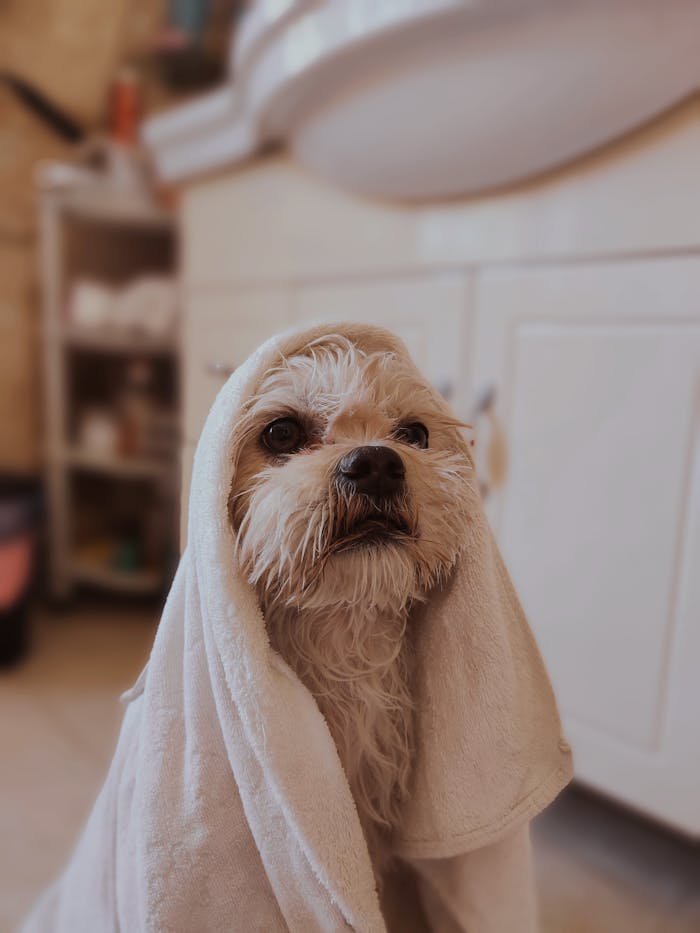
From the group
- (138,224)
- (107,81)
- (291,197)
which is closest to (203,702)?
(291,197)

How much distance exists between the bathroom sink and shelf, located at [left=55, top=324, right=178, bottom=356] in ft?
1.66

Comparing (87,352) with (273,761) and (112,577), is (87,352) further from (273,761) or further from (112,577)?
(273,761)

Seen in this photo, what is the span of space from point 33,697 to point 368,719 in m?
0.73

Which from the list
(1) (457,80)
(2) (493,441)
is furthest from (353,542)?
(1) (457,80)

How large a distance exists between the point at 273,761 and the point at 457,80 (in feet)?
1.87

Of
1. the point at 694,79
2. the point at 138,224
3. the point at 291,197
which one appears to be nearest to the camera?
the point at 694,79

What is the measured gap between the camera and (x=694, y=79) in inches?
20.7

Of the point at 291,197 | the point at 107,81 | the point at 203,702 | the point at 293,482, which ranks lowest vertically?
the point at 203,702

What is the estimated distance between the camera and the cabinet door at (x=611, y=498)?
1.97 feet

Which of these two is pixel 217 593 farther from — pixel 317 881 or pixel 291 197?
pixel 291 197

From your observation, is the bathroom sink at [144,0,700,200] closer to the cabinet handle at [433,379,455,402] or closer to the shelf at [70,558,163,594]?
the cabinet handle at [433,379,455,402]

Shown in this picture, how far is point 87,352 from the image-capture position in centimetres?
129

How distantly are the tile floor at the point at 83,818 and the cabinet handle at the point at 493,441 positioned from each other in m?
0.31

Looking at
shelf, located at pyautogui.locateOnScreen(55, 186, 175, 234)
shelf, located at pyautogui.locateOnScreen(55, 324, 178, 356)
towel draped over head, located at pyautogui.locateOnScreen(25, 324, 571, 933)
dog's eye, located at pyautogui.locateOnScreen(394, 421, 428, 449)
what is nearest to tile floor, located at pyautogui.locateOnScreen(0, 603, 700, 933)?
towel draped over head, located at pyautogui.locateOnScreen(25, 324, 571, 933)
